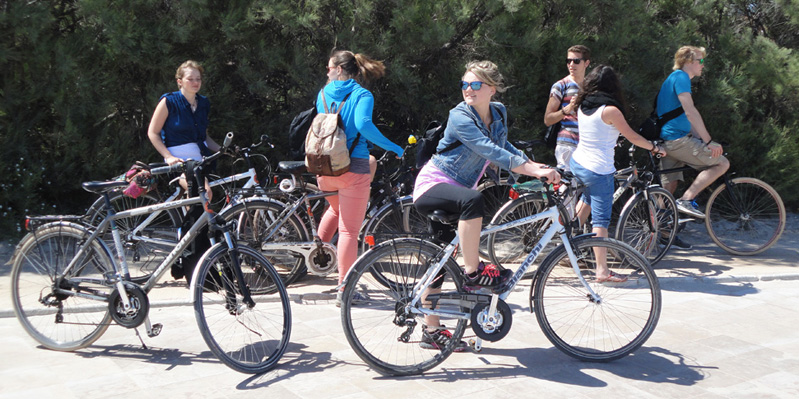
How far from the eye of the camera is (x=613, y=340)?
16.9 feet

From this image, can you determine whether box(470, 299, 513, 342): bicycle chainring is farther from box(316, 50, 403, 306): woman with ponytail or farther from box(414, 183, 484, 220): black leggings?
box(316, 50, 403, 306): woman with ponytail

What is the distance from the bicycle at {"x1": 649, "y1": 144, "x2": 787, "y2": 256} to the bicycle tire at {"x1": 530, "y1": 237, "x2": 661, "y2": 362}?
116 inches

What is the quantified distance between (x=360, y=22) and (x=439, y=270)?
3.61 m

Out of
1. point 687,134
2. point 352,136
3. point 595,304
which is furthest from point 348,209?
point 687,134

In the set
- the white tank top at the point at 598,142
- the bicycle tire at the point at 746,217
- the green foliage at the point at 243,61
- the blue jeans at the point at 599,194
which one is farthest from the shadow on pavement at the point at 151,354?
the bicycle tire at the point at 746,217

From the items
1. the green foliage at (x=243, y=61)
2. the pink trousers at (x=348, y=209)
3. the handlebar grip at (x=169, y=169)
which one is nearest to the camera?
the handlebar grip at (x=169, y=169)

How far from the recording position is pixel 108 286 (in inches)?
188

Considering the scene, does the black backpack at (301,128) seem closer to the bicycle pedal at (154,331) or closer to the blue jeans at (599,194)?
the bicycle pedal at (154,331)

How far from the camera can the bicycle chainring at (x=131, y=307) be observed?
4715mm

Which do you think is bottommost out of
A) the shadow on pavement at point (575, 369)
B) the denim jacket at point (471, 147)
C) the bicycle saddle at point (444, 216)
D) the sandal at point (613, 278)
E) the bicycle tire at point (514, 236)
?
the shadow on pavement at point (575, 369)

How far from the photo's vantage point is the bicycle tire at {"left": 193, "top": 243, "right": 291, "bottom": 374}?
14.5 feet

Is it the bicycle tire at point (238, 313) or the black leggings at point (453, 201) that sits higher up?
the black leggings at point (453, 201)

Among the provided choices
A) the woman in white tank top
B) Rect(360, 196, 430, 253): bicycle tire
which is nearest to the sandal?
the woman in white tank top

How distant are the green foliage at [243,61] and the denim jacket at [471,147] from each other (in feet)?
8.84
